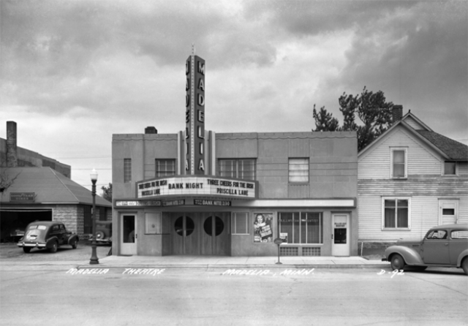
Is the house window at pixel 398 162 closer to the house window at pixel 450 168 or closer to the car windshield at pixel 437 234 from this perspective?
the house window at pixel 450 168

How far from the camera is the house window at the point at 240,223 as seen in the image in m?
23.7

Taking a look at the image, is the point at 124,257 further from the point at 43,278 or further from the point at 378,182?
the point at 378,182

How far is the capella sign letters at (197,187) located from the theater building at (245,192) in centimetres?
12

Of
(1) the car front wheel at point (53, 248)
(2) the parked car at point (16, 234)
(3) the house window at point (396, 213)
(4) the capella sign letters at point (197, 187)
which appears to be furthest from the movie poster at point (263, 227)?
(2) the parked car at point (16, 234)

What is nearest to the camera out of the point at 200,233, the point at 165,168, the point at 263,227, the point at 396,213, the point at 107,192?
the point at 263,227

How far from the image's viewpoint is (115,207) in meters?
24.2

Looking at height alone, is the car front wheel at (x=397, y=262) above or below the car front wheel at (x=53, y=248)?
above

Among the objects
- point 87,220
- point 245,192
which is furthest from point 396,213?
point 87,220

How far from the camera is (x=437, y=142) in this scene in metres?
26.2

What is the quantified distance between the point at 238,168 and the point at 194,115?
3.64m

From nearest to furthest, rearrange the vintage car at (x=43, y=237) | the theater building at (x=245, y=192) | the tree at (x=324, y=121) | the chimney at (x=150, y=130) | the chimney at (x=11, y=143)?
the theater building at (x=245, y=192) → the vintage car at (x=43, y=237) → the chimney at (x=150, y=130) → the chimney at (x=11, y=143) → the tree at (x=324, y=121)

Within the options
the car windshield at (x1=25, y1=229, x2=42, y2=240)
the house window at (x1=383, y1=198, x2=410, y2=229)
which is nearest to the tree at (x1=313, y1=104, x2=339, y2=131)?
the house window at (x1=383, y1=198, x2=410, y2=229)

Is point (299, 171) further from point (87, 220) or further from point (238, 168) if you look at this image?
point (87, 220)

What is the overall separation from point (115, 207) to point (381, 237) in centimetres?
1382
